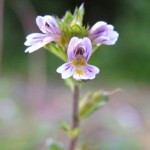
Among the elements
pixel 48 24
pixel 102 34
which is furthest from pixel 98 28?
pixel 48 24

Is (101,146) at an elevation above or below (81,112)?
above

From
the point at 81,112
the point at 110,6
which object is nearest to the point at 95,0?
the point at 110,6

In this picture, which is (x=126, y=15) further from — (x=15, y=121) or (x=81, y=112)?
(x=81, y=112)

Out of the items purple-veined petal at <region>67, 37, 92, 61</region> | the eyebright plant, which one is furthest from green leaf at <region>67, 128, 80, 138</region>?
purple-veined petal at <region>67, 37, 92, 61</region>

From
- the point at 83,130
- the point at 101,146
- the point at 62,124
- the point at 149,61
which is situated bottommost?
the point at 62,124

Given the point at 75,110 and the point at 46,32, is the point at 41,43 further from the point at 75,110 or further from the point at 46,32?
the point at 75,110

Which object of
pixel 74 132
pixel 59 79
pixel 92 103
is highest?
pixel 59 79
